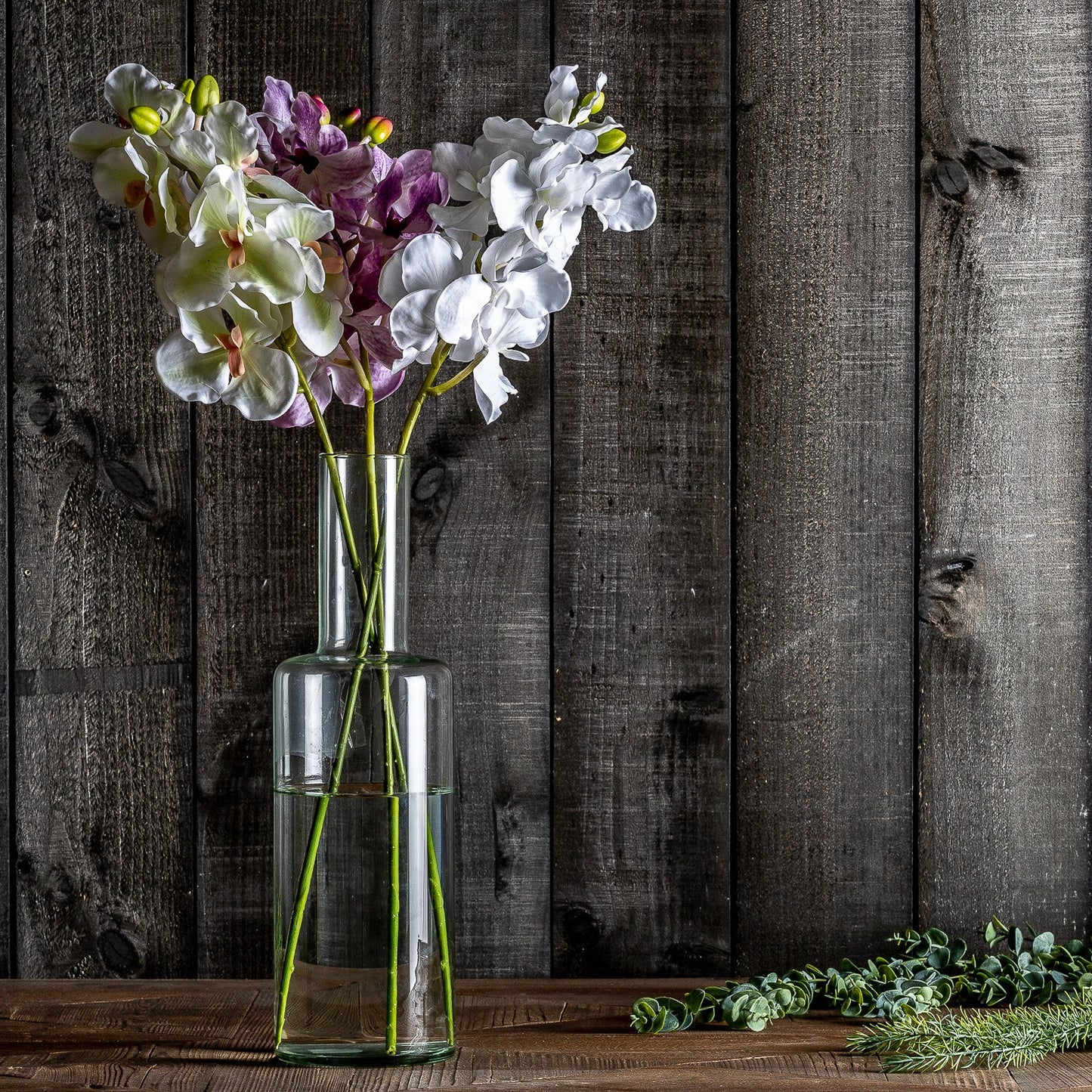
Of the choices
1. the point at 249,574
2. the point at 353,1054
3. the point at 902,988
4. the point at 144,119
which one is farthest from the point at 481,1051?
the point at 144,119

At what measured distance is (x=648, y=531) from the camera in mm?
1018

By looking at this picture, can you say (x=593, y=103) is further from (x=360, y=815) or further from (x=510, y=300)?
(x=360, y=815)

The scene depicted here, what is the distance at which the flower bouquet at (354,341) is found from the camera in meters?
0.68

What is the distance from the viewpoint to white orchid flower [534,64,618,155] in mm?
719

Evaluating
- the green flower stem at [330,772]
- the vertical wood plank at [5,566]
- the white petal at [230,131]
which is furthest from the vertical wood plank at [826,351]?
the vertical wood plank at [5,566]

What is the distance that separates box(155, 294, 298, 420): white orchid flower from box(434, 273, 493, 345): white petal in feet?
0.31

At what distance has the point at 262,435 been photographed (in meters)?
1.01

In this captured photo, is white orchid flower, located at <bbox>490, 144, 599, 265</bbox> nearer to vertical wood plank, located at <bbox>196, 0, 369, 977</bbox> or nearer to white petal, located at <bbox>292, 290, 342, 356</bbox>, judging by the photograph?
white petal, located at <bbox>292, 290, 342, 356</bbox>

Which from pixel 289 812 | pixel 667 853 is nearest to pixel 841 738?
pixel 667 853

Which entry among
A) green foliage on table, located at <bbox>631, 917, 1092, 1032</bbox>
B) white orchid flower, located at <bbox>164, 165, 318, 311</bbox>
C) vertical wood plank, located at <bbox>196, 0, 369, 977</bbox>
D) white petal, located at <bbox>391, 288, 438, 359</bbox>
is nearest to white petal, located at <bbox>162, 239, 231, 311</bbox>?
white orchid flower, located at <bbox>164, 165, 318, 311</bbox>

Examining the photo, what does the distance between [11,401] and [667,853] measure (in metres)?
0.70

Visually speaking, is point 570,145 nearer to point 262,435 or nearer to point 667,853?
point 262,435

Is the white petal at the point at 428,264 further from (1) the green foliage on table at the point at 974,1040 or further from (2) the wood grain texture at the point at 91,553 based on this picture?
(1) the green foliage on table at the point at 974,1040

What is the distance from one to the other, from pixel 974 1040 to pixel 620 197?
0.62m
